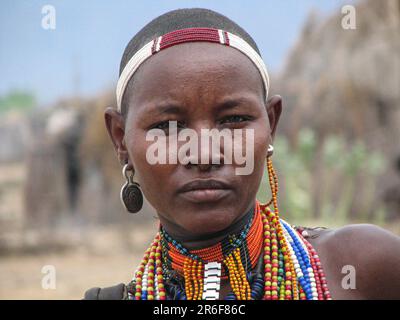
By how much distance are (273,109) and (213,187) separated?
21.3 inches

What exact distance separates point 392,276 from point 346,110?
1173cm

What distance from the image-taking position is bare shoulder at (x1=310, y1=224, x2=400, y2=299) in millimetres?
2270

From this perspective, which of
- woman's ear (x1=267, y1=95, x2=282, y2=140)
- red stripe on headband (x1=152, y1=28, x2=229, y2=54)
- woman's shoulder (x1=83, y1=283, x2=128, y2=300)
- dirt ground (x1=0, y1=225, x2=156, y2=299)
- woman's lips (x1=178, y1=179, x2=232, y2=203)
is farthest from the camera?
dirt ground (x1=0, y1=225, x2=156, y2=299)

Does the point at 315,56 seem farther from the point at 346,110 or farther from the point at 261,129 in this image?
the point at 261,129

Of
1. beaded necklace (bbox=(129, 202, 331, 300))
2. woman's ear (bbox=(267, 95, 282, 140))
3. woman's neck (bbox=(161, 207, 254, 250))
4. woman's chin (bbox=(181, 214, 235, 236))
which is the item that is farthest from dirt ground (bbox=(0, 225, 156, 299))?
woman's chin (bbox=(181, 214, 235, 236))

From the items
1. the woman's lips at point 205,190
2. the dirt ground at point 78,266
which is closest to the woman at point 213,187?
the woman's lips at point 205,190

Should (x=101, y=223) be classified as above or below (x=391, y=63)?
below

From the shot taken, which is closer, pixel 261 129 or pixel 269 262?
pixel 261 129

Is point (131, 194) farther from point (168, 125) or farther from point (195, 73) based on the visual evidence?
point (195, 73)

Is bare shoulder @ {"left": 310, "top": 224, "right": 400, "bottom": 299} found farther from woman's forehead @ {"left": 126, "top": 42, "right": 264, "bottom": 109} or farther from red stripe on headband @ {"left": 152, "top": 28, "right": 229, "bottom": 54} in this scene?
red stripe on headband @ {"left": 152, "top": 28, "right": 229, "bottom": 54}

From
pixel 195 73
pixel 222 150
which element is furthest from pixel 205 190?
pixel 195 73

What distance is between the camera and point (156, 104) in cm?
214

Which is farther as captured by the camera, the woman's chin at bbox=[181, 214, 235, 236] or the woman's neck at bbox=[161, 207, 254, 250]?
the woman's neck at bbox=[161, 207, 254, 250]

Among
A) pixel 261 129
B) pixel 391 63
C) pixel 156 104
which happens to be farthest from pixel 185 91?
pixel 391 63
